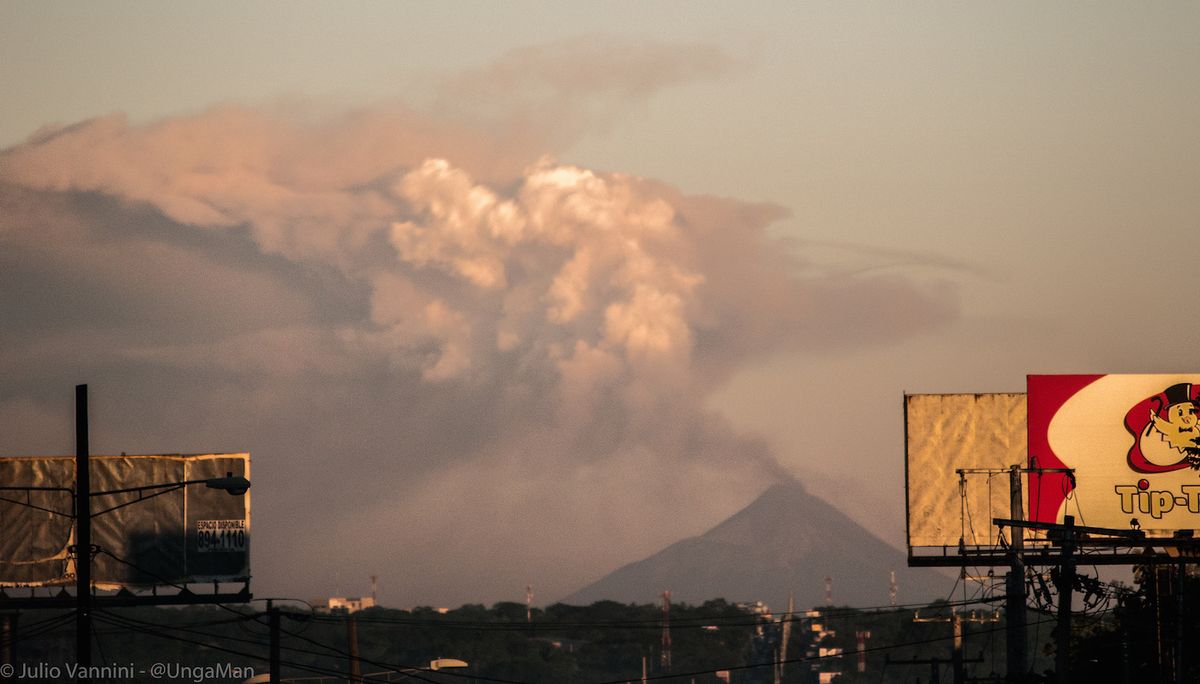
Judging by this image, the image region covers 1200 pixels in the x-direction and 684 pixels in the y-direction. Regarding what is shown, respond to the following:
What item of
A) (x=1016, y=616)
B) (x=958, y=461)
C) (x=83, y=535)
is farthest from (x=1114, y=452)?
(x=83, y=535)

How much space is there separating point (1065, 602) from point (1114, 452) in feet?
95.4

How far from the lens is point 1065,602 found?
37.6 metres

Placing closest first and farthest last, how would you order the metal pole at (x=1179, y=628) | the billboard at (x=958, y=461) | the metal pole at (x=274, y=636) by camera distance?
the metal pole at (x=1179, y=628), the metal pole at (x=274, y=636), the billboard at (x=958, y=461)

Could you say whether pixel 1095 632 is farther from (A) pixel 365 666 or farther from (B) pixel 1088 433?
(A) pixel 365 666

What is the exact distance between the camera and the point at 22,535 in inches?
2372

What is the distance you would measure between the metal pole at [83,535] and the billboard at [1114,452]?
139ft

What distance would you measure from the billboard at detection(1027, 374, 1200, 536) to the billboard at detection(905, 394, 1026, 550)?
1019 millimetres

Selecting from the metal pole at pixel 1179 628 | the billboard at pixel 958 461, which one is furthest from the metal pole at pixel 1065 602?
the billboard at pixel 958 461

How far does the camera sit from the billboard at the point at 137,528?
59750mm

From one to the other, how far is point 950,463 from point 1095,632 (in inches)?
703

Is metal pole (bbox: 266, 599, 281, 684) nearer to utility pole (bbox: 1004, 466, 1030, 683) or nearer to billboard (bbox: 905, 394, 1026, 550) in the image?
utility pole (bbox: 1004, 466, 1030, 683)

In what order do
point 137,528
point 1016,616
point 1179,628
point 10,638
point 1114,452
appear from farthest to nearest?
point 1114,452
point 137,528
point 10,638
point 1016,616
point 1179,628

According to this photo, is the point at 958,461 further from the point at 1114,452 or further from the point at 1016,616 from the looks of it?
the point at 1016,616

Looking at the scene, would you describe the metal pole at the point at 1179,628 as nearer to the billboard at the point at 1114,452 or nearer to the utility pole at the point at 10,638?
the billboard at the point at 1114,452
